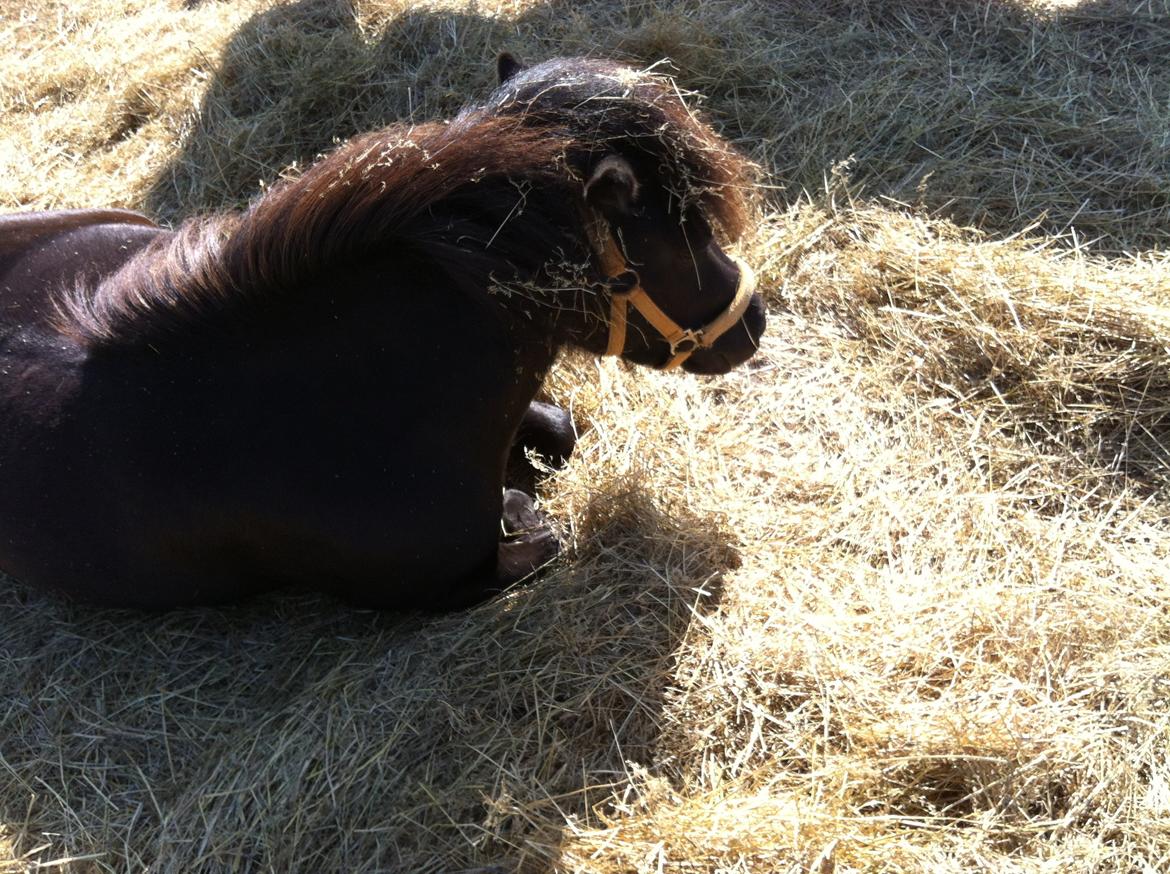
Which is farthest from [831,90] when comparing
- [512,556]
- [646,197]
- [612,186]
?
[512,556]

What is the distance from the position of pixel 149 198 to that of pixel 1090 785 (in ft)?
13.9

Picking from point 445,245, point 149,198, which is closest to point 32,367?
point 445,245

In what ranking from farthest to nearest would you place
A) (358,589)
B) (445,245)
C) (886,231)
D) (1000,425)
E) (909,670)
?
1. (886,231)
2. (1000,425)
3. (358,589)
4. (909,670)
5. (445,245)

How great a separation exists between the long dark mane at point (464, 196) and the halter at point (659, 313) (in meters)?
0.10

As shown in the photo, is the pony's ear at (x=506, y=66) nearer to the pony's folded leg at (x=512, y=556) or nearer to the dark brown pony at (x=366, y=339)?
the dark brown pony at (x=366, y=339)

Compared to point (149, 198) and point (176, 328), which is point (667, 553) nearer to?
point (176, 328)

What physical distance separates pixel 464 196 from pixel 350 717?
1.29 meters

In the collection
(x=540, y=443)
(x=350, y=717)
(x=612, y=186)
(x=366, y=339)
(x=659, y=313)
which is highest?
(x=612, y=186)

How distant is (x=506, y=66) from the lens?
8.32 feet

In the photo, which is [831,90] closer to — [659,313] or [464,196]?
[659,313]

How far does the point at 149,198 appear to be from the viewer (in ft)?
14.0

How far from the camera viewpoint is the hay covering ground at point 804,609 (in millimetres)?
2088

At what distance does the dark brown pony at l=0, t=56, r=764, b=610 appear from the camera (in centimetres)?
218

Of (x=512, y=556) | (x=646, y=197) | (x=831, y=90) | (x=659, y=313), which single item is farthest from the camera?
(x=831, y=90)
